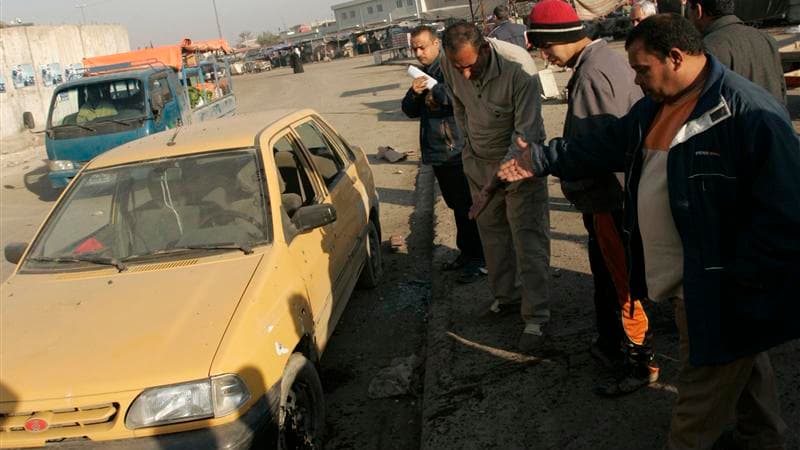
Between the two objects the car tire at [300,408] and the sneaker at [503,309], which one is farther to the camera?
the sneaker at [503,309]

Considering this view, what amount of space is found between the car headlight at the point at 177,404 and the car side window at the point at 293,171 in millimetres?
1719

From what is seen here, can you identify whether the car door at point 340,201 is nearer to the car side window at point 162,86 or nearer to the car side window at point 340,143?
the car side window at point 340,143

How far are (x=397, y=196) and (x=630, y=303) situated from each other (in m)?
6.03

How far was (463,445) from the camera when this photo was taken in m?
3.27

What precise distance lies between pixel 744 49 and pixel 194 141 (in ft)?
9.99

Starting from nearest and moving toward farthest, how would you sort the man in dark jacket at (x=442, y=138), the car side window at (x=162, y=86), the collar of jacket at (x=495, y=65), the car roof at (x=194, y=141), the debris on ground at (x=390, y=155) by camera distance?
the collar of jacket at (x=495, y=65)
the car roof at (x=194, y=141)
the man in dark jacket at (x=442, y=138)
the debris on ground at (x=390, y=155)
the car side window at (x=162, y=86)

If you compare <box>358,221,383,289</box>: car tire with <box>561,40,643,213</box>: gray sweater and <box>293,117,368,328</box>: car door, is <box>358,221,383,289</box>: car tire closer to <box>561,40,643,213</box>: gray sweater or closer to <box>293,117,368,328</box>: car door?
<box>293,117,368,328</box>: car door

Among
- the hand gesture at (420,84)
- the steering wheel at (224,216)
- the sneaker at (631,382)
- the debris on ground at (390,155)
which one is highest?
the hand gesture at (420,84)

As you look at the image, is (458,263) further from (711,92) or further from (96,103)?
(96,103)

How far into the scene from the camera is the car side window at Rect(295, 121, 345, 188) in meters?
4.99

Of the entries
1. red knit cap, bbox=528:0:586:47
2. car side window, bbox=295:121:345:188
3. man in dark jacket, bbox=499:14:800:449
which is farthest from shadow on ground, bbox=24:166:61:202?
man in dark jacket, bbox=499:14:800:449

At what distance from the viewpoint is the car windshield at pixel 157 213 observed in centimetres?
370

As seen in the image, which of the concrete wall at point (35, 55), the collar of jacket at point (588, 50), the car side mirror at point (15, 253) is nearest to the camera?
the collar of jacket at point (588, 50)

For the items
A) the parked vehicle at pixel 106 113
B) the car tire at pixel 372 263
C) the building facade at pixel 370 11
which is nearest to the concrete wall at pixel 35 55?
the parked vehicle at pixel 106 113
